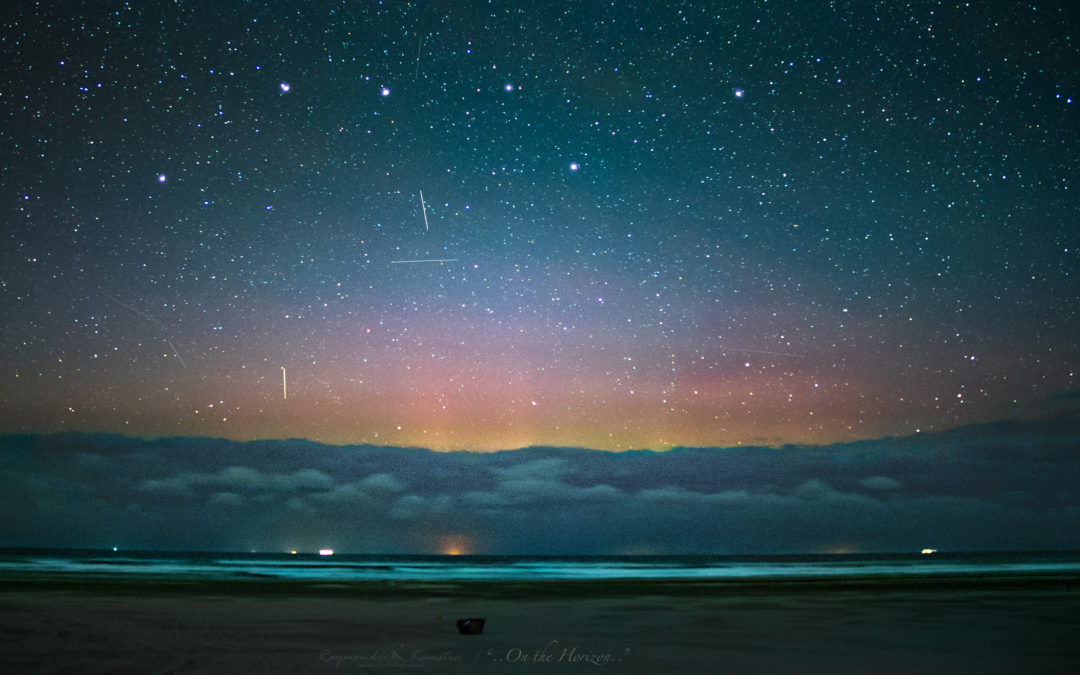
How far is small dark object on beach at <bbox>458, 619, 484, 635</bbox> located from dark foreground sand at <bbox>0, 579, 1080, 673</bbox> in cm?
17

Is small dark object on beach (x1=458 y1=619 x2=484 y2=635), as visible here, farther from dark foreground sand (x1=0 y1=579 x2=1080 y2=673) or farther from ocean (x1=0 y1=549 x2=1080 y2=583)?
ocean (x1=0 y1=549 x2=1080 y2=583)

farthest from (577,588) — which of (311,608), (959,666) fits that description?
(959,666)

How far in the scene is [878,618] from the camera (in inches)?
791

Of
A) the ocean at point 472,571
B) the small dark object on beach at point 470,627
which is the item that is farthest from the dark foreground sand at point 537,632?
the ocean at point 472,571

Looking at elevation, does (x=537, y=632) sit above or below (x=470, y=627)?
below

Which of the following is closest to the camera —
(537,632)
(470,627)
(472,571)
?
(470,627)

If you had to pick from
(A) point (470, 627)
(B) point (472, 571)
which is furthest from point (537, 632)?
(B) point (472, 571)

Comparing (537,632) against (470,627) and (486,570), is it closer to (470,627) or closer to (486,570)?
(470,627)

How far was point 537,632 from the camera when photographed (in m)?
17.2

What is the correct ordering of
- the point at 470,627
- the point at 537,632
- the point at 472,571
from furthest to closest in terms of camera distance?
the point at 472,571 → the point at 537,632 → the point at 470,627

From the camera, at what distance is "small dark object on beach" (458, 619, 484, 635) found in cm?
1608

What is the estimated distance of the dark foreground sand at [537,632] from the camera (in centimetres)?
1279

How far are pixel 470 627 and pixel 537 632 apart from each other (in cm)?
178

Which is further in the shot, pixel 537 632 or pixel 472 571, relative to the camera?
pixel 472 571
